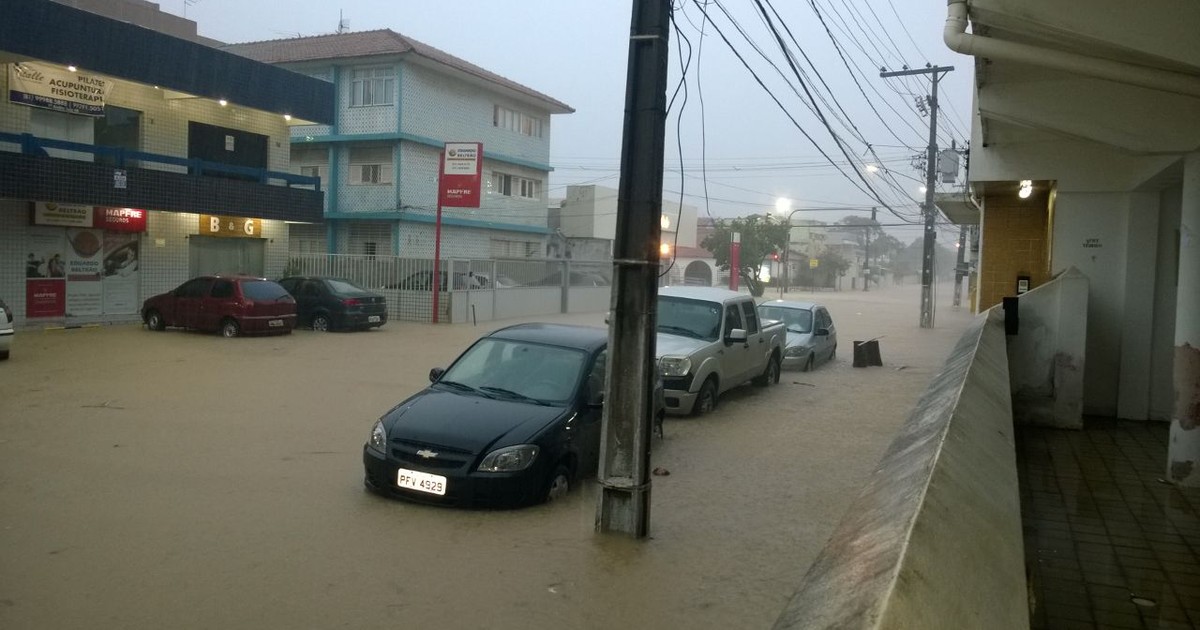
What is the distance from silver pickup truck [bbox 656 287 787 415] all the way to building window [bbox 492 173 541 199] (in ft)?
83.9

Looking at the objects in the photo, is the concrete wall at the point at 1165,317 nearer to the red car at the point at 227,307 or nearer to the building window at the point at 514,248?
the red car at the point at 227,307

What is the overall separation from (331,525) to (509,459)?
1.39 meters

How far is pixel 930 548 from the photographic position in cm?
209

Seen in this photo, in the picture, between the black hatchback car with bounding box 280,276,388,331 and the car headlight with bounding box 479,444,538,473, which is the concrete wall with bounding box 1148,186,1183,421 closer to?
the car headlight with bounding box 479,444,538,473

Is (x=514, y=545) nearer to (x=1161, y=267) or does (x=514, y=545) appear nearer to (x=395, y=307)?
(x=1161, y=267)

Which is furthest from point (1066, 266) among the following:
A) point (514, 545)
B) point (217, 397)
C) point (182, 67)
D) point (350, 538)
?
point (182, 67)

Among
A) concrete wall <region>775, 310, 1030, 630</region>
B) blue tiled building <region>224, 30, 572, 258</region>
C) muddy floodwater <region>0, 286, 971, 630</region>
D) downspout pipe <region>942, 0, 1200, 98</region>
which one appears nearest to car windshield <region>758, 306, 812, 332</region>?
muddy floodwater <region>0, 286, 971, 630</region>

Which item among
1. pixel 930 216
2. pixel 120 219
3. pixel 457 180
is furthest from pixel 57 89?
pixel 930 216

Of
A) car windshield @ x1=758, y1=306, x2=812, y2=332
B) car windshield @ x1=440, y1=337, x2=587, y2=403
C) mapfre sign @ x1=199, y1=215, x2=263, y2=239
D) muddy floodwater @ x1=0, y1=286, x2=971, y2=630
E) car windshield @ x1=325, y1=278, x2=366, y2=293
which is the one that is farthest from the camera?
mapfre sign @ x1=199, y1=215, x2=263, y2=239

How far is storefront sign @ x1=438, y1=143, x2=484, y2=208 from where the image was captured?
→ 90.5ft

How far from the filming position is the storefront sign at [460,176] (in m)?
27.6

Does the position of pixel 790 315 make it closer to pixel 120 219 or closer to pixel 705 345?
pixel 705 345

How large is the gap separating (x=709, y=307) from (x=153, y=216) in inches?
668

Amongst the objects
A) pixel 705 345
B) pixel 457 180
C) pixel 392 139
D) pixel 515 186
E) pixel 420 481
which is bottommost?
pixel 420 481
